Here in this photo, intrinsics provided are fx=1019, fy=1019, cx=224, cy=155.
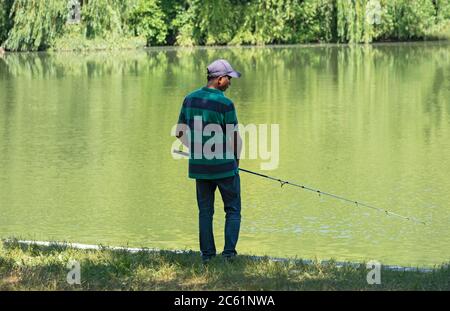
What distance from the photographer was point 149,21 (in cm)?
4331

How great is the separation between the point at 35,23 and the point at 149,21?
741cm

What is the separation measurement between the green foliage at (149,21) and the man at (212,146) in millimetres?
36299

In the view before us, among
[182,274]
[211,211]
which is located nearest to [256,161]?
[211,211]

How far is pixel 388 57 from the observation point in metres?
33.9

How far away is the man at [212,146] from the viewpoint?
21.0 feet

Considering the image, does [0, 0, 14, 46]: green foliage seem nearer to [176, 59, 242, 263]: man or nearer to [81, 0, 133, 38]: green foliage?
[81, 0, 133, 38]: green foliage

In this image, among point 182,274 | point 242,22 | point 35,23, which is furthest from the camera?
point 242,22

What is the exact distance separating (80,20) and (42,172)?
24.9 meters

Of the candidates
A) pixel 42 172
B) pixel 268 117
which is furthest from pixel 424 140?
pixel 42 172

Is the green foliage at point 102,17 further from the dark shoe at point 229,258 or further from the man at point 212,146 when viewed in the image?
the dark shoe at point 229,258

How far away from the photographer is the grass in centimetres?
574

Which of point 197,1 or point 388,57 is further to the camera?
point 197,1

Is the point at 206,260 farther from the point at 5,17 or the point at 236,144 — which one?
the point at 5,17
